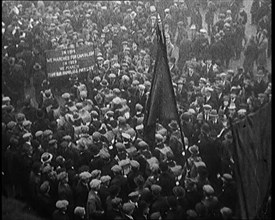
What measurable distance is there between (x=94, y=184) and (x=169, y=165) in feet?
2.85

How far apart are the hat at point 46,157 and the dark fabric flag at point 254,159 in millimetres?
2136

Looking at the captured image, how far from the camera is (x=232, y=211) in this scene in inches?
223

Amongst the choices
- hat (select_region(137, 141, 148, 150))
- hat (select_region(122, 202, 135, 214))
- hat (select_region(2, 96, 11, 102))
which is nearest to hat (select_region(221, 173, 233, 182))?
hat (select_region(137, 141, 148, 150))

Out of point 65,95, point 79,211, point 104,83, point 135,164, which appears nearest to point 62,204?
point 79,211

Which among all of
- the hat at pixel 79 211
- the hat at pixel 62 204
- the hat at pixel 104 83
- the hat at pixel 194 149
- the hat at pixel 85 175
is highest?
the hat at pixel 104 83

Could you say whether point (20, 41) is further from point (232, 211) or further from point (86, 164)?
point (232, 211)

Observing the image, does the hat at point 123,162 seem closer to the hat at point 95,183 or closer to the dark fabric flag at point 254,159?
the hat at point 95,183

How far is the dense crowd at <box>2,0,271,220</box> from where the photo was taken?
578 cm

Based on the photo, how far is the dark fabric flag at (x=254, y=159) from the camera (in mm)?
5773

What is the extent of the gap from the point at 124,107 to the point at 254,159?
Answer: 1.63m

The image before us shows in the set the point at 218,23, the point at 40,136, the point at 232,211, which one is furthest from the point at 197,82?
the point at 40,136

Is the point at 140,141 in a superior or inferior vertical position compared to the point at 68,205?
superior

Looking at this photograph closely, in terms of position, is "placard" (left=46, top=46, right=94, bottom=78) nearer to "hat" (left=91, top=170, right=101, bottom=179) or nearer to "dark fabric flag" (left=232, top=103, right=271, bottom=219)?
"hat" (left=91, top=170, right=101, bottom=179)

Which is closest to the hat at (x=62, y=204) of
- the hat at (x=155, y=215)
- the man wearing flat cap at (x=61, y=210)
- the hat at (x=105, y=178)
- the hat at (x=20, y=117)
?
the man wearing flat cap at (x=61, y=210)
